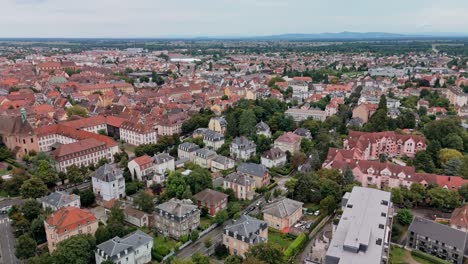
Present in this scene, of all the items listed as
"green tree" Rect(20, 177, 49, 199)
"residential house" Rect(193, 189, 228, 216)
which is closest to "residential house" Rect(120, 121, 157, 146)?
"green tree" Rect(20, 177, 49, 199)

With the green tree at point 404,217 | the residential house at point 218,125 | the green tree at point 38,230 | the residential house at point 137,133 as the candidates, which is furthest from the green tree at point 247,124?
the green tree at point 38,230

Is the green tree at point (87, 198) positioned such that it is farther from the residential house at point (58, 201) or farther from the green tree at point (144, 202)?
the green tree at point (144, 202)

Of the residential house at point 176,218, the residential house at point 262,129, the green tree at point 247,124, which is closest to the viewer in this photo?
the residential house at point 176,218

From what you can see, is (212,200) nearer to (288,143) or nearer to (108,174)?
(108,174)

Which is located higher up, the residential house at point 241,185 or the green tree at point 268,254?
the green tree at point 268,254

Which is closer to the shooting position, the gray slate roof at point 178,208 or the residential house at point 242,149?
the gray slate roof at point 178,208

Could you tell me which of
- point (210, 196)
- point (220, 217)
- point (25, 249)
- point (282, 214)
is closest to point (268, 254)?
point (282, 214)

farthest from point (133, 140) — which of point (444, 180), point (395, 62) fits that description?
point (395, 62)

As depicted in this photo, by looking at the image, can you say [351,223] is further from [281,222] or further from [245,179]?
[245,179]
